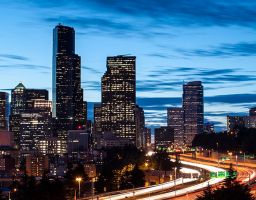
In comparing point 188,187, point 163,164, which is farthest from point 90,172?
point 188,187

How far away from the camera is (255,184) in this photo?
10219cm

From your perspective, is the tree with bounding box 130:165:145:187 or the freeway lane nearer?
the freeway lane

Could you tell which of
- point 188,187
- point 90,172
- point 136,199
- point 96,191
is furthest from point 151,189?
point 90,172

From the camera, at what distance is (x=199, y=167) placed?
15525cm

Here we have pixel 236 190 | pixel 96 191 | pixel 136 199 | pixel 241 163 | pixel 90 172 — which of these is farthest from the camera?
pixel 90 172

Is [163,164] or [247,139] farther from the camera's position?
[247,139]

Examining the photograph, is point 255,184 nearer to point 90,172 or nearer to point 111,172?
point 111,172

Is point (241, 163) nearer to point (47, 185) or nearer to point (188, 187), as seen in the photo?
point (188, 187)

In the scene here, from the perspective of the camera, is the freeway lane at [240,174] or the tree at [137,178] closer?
the freeway lane at [240,174]

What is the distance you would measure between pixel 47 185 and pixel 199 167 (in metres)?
67.8

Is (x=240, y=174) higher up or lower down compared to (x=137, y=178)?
higher up

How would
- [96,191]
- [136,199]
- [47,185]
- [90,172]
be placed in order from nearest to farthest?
1. [136,199]
2. [47,185]
3. [96,191]
4. [90,172]

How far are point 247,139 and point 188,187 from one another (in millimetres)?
98851

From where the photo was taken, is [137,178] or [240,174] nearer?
[240,174]
